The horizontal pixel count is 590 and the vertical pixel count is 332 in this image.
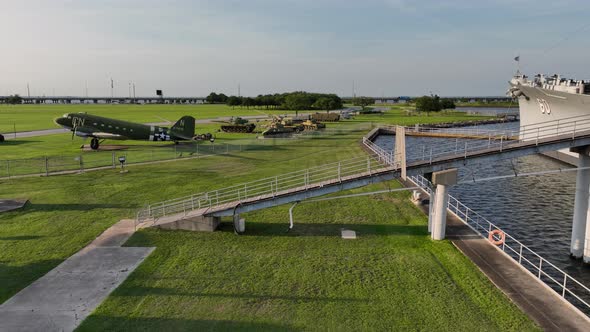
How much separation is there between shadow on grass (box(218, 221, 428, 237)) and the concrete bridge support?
125 cm

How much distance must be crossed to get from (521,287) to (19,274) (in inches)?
822

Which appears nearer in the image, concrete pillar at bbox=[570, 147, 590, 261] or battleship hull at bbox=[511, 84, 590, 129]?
concrete pillar at bbox=[570, 147, 590, 261]

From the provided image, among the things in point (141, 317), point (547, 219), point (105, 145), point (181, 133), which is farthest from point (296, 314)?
point (105, 145)

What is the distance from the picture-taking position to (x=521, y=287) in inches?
629

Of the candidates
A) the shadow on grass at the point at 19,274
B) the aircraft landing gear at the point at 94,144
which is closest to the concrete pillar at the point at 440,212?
the shadow on grass at the point at 19,274

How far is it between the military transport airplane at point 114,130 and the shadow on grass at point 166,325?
4579 centimetres

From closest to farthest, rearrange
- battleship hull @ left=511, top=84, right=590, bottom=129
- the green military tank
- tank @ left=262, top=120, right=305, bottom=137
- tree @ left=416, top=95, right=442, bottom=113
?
battleship hull @ left=511, top=84, right=590, bottom=129 → the green military tank → tank @ left=262, top=120, right=305, bottom=137 → tree @ left=416, top=95, right=442, bottom=113

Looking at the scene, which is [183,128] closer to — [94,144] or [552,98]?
[94,144]

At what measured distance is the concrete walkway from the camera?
44.4 feet

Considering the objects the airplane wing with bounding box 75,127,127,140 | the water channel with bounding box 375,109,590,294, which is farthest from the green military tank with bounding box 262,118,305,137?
the water channel with bounding box 375,109,590,294

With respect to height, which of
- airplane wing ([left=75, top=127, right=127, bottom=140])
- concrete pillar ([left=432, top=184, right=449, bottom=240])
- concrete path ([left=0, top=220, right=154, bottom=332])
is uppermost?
airplane wing ([left=75, top=127, right=127, bottom=140])

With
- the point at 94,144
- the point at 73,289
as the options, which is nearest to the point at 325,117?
the point at 94,144

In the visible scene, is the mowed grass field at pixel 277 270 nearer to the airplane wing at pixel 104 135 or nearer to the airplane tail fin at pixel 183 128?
the airplane wing at pixel 104 135

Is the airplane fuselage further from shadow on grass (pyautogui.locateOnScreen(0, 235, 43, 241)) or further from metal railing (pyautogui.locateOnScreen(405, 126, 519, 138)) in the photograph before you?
metal railing (pyautogui.locateOnScreen(405, 126, 519, 138))
